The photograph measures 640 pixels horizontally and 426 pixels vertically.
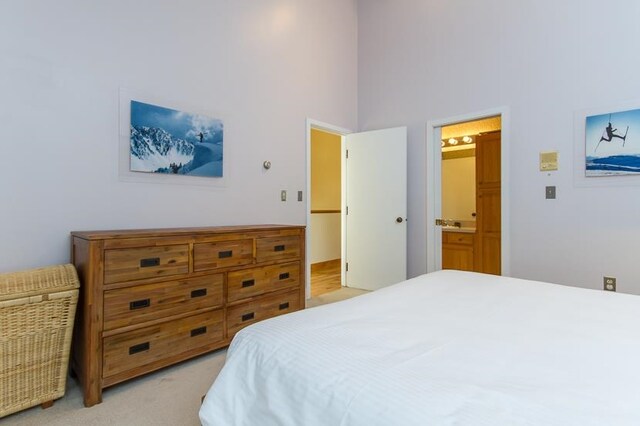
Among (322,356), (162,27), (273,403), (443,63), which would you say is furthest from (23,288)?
(443,63)

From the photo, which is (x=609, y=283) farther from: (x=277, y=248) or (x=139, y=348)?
(x=139, y=348)

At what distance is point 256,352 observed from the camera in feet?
3.70

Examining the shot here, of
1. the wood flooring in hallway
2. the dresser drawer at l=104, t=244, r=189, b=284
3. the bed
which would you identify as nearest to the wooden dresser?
the dresser drawer at l=104, t=244, r=189, b=284

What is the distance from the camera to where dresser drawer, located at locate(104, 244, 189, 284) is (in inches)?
73.0

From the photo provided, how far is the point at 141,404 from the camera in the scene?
1.81m

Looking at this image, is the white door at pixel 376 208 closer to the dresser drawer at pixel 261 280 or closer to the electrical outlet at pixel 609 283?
the dresser drawer at pixel 261 280

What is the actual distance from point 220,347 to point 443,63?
351 centimetres

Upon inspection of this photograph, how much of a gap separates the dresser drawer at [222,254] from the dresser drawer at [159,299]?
0.09 meters

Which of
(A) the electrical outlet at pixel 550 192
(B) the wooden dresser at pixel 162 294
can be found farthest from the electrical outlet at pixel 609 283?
(B) the wooden dresser at pixel 162 294

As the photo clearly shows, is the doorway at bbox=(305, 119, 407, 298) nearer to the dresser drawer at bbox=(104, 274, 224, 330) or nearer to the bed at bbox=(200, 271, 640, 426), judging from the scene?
the dresser drawer at bbox=(104, 274, 224, 330)

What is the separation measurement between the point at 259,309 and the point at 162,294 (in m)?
0.77

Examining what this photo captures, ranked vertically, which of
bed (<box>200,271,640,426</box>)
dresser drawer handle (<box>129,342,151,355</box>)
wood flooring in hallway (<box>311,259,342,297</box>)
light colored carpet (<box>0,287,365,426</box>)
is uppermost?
bed (<box>200,271,640,426</box>)

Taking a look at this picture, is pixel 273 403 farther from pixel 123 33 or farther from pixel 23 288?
Answer: pixel 123 33

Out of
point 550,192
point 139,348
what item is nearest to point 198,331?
point 139,348
